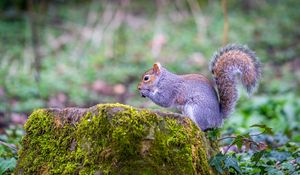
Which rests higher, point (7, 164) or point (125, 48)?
point (125, 48)

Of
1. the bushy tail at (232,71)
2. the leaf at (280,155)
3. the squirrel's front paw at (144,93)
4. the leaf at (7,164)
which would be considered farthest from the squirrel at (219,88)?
the leaf at (7,164)

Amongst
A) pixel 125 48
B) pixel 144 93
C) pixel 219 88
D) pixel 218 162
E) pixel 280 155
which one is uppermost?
pixel 125 48

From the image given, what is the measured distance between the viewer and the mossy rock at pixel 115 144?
2.85 metres

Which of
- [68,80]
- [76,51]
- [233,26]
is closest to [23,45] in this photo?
[76,51]

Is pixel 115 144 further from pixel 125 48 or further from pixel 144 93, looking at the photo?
pixel 125 48

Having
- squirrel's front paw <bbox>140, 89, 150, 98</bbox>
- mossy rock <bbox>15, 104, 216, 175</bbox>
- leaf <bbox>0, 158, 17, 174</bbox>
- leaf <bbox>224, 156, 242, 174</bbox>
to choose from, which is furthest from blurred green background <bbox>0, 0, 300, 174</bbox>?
leaf <bbox>0, 158, 17, 174</bbox>

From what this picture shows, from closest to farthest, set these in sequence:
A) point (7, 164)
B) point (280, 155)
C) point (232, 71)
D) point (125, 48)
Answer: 1. point (7, 164)
2. point (280, 155)
3. point (232, 71)
4. point (125, 48)

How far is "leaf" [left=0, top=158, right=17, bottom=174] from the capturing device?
3.35 m

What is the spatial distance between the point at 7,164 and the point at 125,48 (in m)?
10.6

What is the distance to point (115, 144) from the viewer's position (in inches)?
112

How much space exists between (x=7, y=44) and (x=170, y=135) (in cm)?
1122

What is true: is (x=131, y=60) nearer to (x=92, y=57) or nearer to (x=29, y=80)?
(x=92, y=57)

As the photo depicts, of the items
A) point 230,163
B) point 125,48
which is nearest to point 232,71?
point 230,163

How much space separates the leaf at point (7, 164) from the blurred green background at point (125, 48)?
4196mm
